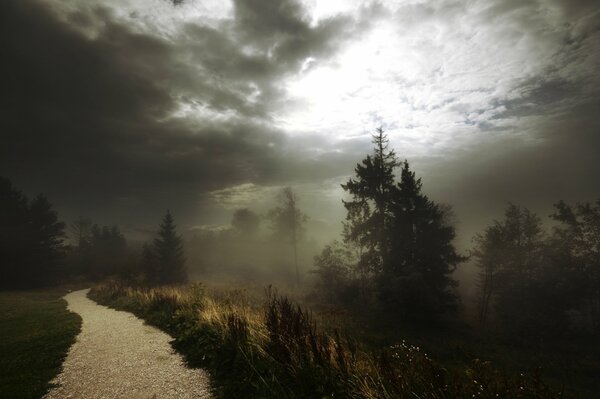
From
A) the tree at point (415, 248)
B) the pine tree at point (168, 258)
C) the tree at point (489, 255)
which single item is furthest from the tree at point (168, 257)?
the tree at point (489, 255)

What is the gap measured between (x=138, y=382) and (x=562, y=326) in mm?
32874

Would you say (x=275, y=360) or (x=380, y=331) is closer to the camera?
(x=275, y=360)

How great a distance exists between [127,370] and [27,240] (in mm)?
48290

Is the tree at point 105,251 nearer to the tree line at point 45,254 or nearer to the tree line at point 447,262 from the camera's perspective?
the tree line at point 45,254

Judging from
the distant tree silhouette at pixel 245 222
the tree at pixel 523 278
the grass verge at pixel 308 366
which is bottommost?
the tree at pixel 523 278

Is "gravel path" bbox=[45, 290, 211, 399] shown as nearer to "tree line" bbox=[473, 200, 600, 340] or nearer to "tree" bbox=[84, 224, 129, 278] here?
"tree line" bbox=[473, 200, 600, 340]

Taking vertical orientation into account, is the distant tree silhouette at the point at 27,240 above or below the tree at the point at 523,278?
above

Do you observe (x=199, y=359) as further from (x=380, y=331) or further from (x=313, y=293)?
(x=313, y=293)

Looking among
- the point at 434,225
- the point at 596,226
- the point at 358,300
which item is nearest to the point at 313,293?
the point at 358,300

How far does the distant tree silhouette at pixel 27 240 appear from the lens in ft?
126

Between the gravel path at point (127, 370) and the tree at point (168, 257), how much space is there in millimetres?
35627

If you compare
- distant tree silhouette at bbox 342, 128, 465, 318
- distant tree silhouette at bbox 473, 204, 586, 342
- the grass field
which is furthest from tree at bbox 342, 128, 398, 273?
the grass field

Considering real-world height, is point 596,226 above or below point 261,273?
above

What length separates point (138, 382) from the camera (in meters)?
6.87
